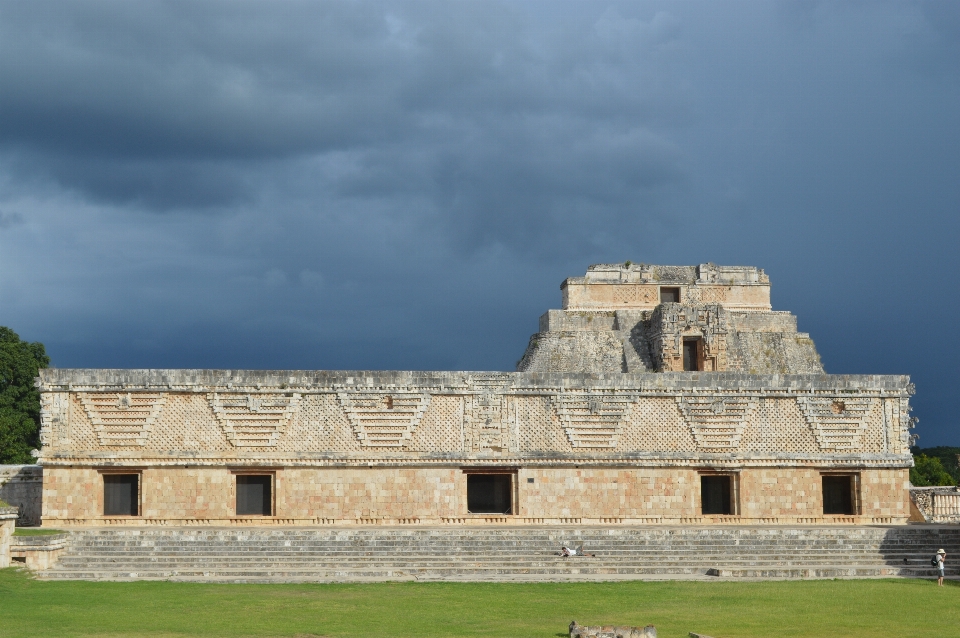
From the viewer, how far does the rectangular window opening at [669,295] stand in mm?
27578

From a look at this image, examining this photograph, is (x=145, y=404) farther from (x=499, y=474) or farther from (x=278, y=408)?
(x=499, y=474)

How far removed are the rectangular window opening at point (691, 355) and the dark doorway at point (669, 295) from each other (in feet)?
6.54

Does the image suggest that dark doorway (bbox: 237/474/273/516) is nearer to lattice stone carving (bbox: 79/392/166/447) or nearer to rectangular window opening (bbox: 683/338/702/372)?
lattice stone carving (bbox: 79/392/166/447)

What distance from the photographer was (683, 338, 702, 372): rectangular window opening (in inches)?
1013

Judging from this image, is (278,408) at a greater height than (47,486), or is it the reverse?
(278,408)

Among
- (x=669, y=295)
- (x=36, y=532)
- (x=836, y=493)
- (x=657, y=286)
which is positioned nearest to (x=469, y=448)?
(x=836, y=493)

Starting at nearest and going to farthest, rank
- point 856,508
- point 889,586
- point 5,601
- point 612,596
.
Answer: point 5,601
point 612,596
point 889,586
point 856,508

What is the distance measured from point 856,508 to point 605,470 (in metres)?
5.04

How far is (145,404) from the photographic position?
20.0m

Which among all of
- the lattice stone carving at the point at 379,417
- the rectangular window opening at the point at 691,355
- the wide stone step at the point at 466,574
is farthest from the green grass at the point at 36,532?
the rectangular window opening at the point at 691,355

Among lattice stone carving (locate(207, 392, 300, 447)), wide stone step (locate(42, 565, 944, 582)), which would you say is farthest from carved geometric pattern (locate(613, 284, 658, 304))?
wide stone step (locate(42, 565, 944, 582))

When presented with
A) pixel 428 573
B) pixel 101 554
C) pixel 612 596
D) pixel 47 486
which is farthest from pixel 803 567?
pixel 47 486

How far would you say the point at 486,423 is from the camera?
20375 mm

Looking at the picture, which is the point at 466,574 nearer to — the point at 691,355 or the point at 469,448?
the point at 469,448
